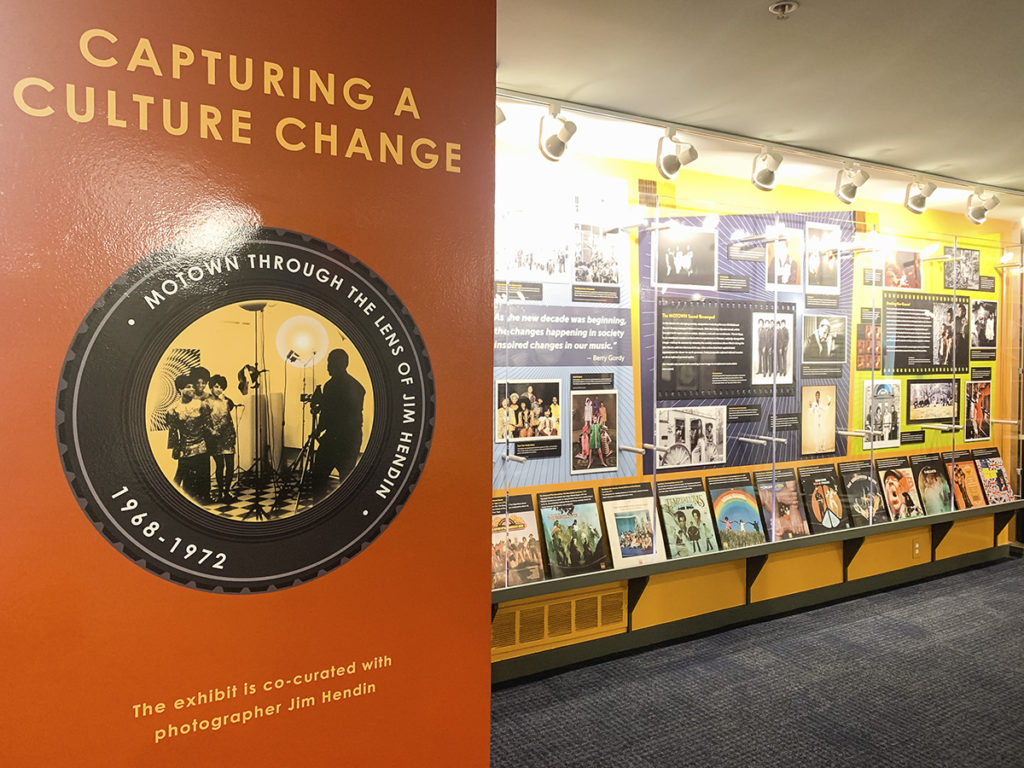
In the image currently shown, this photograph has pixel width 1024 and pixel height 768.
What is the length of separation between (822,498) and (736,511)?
0.82 m

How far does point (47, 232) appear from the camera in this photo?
124 centimetres

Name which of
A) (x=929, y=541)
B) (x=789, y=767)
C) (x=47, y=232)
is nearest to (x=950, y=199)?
(x=929, y=541)

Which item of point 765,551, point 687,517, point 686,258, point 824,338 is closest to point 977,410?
point 824,338

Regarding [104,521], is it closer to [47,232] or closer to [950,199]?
[47,232]

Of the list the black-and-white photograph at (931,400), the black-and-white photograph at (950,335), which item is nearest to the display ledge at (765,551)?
the black-and-white photograph at (931,400)

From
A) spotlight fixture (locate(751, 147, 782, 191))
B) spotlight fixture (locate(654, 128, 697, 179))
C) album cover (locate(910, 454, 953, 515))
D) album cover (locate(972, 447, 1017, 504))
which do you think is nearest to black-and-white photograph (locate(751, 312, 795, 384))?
spotlight fixture (locate(751, 147, 782, 191))

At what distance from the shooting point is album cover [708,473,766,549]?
452 centimetres

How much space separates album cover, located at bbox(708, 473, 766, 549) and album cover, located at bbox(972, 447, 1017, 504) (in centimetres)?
267

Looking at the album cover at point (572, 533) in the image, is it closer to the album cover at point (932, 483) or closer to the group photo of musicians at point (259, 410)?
the group photo of musicians at point (259, 410)

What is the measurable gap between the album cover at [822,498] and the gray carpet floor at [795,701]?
0.65 m

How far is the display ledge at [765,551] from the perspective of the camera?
12.4 feet

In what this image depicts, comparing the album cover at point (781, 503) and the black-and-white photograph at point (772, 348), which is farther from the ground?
the black-and-white photograph at point (772, 348)

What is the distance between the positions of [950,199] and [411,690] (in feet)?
20.1

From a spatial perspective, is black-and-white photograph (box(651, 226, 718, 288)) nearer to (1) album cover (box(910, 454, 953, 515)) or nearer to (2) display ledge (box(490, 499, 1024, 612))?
(2) display ledge (box(490, 499, 1024, 612))
